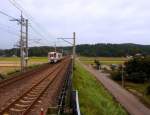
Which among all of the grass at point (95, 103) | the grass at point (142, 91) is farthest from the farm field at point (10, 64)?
the grass at point (95, 103)

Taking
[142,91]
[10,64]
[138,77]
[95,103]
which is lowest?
[142,91]

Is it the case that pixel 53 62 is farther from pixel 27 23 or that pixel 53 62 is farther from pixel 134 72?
pixel 27 23

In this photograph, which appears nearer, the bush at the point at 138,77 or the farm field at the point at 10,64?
the farm field at the point at 10,64

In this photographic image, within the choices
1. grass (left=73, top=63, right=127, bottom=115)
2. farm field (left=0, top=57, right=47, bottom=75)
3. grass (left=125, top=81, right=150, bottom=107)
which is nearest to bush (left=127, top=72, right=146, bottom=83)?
grass (left=125, top=81, right=150, bottom=107)

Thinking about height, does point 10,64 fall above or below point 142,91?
above

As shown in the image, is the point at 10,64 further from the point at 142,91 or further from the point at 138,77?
the point at 142,91

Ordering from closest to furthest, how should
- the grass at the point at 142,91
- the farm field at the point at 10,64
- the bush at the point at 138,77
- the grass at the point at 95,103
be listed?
the grass at the point at 95,103 < the grass at the point at 142,91 < the farm field at the point at 10,64 < the bush at the point at 138,77

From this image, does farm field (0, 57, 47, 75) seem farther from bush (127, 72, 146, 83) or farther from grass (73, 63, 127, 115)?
bush (127, 72, 146, 83)

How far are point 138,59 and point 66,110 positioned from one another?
213 feet

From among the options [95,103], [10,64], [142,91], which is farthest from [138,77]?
[95,103]

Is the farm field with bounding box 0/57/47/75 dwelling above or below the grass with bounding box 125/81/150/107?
above

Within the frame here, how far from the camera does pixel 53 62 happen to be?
298 feet

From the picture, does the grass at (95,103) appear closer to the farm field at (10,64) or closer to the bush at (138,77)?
the farm field at (10,64)

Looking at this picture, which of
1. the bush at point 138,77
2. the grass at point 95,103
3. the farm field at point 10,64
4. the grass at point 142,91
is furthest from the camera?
the bush at point 138,77
